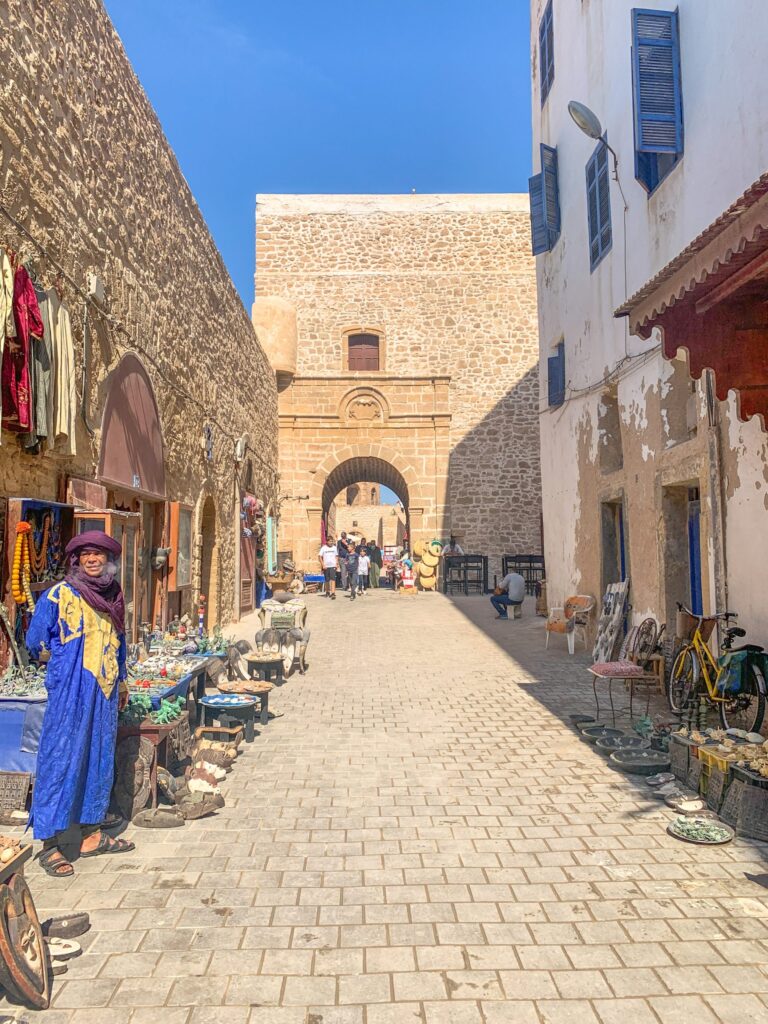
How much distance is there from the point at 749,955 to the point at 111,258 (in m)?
6.63

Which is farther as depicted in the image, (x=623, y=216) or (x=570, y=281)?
(x=570, y=281)

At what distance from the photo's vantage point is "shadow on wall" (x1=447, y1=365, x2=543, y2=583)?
69.2 ft

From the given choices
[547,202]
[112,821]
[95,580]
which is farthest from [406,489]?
[95,580]

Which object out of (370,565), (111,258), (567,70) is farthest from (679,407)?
(370,565)

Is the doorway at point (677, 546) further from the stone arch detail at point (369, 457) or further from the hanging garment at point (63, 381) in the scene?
the stone arch detail at point (369, 457)

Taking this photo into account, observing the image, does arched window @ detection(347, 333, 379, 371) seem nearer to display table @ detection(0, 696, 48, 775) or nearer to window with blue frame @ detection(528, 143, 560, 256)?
window with blue frame @ detection(528, 143, 560, 256)

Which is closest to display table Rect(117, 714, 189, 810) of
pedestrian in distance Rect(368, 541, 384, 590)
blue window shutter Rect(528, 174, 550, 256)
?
blue window shutter Rect(528, 174, 550, 256)

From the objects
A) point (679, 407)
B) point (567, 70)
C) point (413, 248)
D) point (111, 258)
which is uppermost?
point (413, 248)

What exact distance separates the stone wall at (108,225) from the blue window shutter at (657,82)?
492cm

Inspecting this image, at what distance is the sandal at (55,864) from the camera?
133 inches

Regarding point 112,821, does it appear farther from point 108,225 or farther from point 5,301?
point 108,225

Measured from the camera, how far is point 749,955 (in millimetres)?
2676

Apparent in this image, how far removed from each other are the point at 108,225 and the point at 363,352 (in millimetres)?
16022

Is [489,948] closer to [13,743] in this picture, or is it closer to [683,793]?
[683,793]
